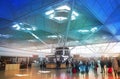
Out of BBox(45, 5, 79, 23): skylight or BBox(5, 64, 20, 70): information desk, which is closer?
BBox(45, 5, 79, 23): skylight

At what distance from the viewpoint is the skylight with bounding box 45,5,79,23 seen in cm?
2061

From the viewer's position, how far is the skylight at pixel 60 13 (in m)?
20.6

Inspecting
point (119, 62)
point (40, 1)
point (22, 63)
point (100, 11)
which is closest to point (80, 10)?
point (100, 11)

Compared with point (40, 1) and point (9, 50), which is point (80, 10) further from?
point (9, 50)

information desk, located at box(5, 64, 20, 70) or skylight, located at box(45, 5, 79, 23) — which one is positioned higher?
skylight, located at box(45, 5, 79, 23)

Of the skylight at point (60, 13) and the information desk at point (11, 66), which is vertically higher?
the skylight at point (60, 13)

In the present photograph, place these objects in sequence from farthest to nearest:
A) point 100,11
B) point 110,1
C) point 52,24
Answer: point 52,24 → point 100,11 → point 110,1

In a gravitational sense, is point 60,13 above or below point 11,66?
above

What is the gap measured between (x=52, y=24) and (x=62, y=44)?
27.8 feet

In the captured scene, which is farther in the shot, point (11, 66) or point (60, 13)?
point (11, 66)

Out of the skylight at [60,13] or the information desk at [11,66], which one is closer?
the skylight at [60,13]

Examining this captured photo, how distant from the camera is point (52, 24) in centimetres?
2752

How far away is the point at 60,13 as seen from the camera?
22.5 m

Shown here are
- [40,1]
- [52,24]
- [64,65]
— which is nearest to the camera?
[40,1]
